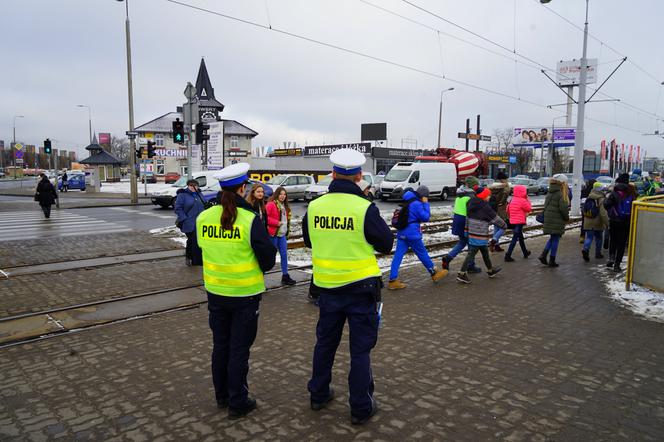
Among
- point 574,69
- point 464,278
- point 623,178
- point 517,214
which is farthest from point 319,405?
point 574,69

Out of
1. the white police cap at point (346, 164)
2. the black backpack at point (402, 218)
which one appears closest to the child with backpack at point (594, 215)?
the black backpack at point (402, 218)

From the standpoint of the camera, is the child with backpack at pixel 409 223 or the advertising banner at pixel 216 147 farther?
the advertising banner at pixel 216 147

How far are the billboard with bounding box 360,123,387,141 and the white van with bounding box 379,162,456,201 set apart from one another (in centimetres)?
3109

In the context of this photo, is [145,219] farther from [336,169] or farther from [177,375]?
[336,169]

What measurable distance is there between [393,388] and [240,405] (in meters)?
1.29

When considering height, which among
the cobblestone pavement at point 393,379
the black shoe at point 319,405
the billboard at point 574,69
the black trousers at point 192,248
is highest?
the billboard at point 574,69

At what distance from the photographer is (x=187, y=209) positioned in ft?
29.1

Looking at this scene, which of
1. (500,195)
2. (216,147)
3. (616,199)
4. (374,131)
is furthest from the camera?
(374,131)

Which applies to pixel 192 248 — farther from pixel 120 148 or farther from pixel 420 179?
pixel 120 148

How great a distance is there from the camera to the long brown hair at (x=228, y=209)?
3.38m

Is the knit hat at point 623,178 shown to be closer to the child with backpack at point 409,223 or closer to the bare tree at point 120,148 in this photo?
the child with backpack at point 409,223

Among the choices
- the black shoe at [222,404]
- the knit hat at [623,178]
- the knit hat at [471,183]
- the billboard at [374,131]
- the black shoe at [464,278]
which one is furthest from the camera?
the billboard at [374,131]

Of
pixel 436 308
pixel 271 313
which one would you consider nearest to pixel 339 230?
pixel 271 313

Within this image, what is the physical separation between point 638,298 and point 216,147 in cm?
2017
